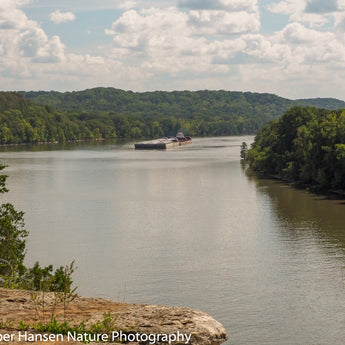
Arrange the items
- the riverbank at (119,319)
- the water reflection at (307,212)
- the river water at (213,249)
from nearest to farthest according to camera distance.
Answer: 1. the riverbank at (119,319)
2. the river water at (213,249)
3. the water reflection at (307,212)

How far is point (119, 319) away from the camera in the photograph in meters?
15.0

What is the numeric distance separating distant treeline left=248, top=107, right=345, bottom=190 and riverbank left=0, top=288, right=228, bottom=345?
192 feet

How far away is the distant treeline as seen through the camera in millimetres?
74750

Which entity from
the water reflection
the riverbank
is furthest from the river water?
the riverbank

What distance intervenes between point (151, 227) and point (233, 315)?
23.2m

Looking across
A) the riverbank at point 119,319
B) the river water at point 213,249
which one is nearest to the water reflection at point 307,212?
the river water at point 213,249

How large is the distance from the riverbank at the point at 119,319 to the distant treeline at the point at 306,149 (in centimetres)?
5858

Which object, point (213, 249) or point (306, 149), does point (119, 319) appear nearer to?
point (213, 249)

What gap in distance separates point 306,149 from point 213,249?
142ft

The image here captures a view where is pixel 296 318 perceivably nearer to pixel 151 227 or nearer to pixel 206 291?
pixel 206 291

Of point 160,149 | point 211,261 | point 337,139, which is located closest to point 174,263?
point 211,261

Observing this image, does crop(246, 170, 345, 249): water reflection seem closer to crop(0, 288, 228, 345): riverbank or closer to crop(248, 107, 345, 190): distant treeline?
crop(248, 107, 345, 190): distant treeline

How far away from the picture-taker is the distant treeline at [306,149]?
2943 inches

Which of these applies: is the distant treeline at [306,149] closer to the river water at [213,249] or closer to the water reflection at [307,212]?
the water reflection at [307,212]
